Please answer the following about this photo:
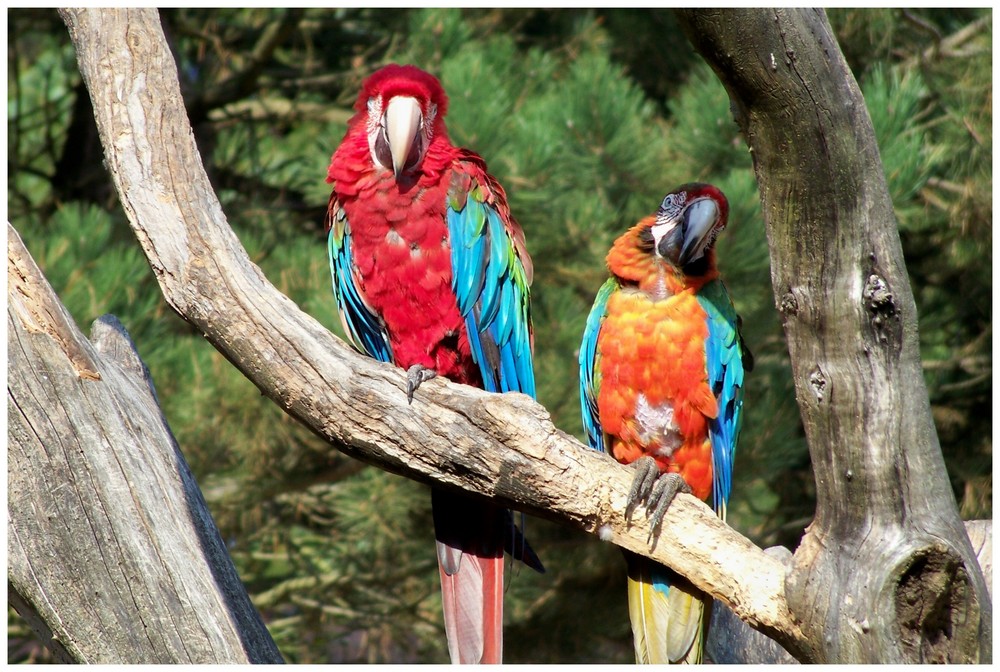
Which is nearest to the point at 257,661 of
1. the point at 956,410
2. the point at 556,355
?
the point at 556,355

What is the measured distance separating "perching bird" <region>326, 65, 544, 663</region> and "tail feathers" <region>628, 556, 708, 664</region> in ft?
0.80

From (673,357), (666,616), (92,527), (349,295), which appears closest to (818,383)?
(673,357)

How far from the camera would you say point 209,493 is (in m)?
3.44

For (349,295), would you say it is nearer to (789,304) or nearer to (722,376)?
(722,376)

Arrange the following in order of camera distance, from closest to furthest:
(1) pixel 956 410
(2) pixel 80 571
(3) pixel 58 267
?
(2) pixel 80 571 < (3) pixel 58 267 < (1) pixel 956 410

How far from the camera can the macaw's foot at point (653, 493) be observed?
5.43 feet

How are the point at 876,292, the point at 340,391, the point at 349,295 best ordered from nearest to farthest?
the point at 876,292, the point at 340,391, the point at 349,295

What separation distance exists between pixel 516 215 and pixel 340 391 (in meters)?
1.80

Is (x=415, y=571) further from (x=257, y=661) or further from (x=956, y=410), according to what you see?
(x=956, y=410)

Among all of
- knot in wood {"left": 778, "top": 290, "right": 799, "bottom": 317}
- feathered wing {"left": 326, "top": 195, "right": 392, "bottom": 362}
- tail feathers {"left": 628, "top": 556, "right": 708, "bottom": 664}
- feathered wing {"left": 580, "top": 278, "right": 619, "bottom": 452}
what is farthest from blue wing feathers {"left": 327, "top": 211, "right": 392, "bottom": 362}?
knot in wood {"left": 778, "top": 290, "right": 799, "bottom": 317}

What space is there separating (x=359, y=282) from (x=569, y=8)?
2.76 m

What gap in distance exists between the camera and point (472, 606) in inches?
78.7

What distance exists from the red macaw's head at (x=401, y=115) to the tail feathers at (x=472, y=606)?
34.5 inches

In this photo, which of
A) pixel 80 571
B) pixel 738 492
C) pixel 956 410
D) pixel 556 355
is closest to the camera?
pixel 80 571
